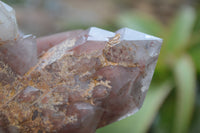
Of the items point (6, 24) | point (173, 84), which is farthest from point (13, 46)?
point (173, 84)

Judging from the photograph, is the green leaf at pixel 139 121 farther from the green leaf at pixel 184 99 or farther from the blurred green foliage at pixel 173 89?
the green leaf at pixel 184 99

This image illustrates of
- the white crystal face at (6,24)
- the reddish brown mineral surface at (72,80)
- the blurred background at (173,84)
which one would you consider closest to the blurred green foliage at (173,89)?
the blurred background at (173,84)

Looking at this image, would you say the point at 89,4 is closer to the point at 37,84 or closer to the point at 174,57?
the point at 174,57

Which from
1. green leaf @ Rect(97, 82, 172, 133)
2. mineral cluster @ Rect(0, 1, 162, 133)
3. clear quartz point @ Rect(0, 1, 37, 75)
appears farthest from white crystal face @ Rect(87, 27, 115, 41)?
green leaf @ Rect(97, 82, 172, 133)

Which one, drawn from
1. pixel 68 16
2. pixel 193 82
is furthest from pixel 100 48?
pixel 68 16

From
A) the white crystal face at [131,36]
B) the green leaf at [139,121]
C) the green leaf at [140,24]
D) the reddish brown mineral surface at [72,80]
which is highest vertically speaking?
the white crystal face at [131,36]

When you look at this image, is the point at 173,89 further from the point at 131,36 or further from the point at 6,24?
the point at 6,24
